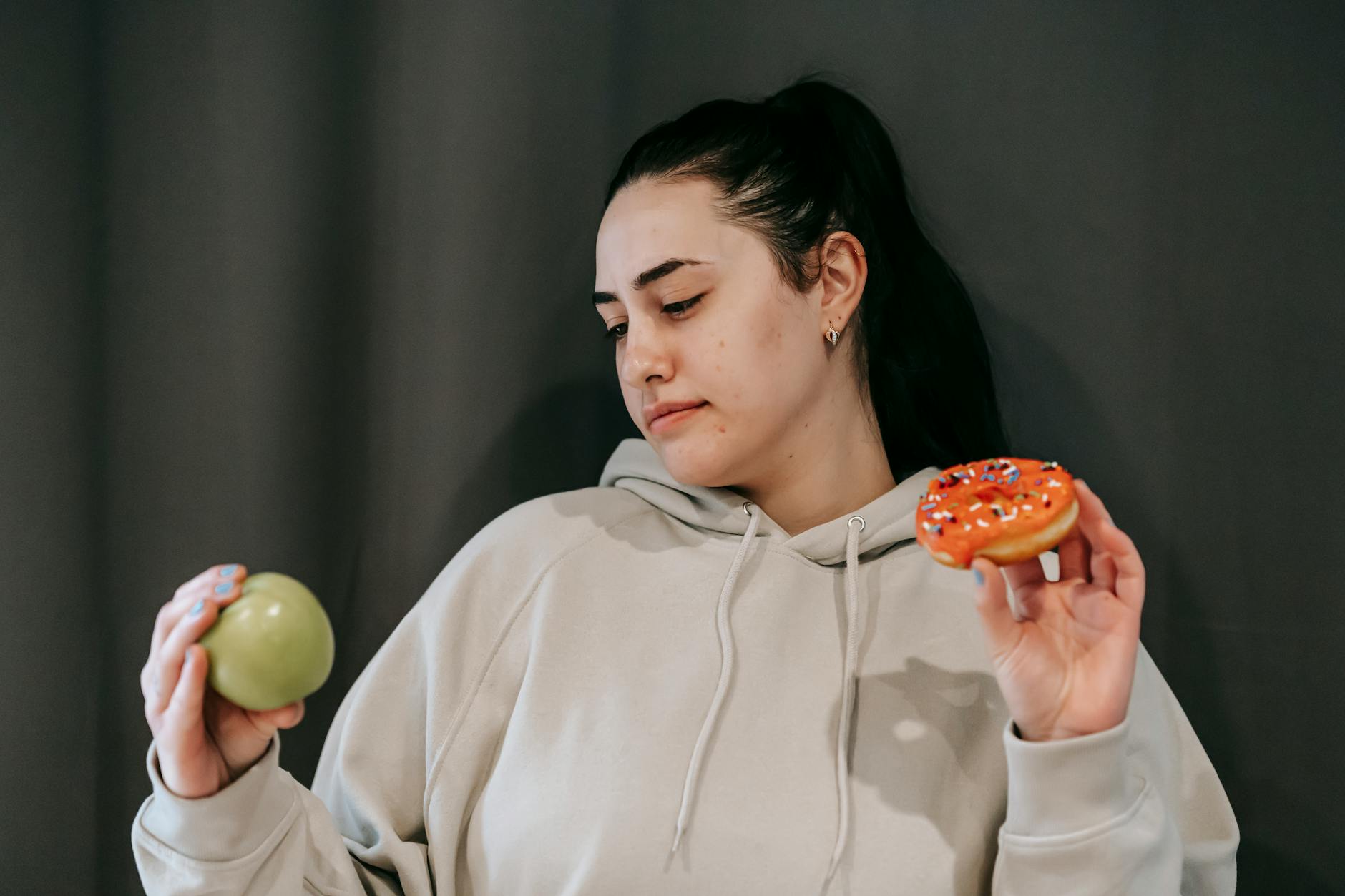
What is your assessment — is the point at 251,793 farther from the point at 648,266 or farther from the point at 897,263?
the point at 897,263

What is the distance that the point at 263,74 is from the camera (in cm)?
142

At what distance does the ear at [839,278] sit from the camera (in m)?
1.27

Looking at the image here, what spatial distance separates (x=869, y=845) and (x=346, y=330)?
3.08ft

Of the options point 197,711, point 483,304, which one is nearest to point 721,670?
point 197,711

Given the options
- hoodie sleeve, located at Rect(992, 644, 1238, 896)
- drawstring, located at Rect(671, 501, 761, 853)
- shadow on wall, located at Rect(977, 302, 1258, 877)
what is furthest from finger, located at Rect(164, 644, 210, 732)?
shadow on wall, located at Rect(977, 302, 1258, 877)

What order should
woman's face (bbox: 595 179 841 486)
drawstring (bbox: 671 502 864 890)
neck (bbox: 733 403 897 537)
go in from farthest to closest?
1. neck (bbox: 733 403 897 537)
2. woman's face (bbox: 595 179 841 486)
3. drawstring (bbox: 671 502 864 890)

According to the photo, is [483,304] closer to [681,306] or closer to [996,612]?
[681,306]

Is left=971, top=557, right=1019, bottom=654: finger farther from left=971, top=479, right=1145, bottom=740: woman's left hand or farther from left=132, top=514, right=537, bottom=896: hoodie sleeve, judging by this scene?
left=132, top=514, right=537, bottom=896: hoodie sleeve

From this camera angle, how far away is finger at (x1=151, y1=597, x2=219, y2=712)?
872 mm

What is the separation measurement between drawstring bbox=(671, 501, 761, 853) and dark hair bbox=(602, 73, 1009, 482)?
0.26 m

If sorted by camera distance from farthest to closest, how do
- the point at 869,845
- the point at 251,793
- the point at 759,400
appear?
1. the point at 759,400
2. the point at 869,845
3. the point at 251,793

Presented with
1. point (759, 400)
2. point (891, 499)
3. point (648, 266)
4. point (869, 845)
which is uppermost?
point (648, 266)

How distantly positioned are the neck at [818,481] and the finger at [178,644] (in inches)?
25.1

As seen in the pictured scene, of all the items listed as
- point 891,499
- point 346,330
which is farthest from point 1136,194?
point 346,330
